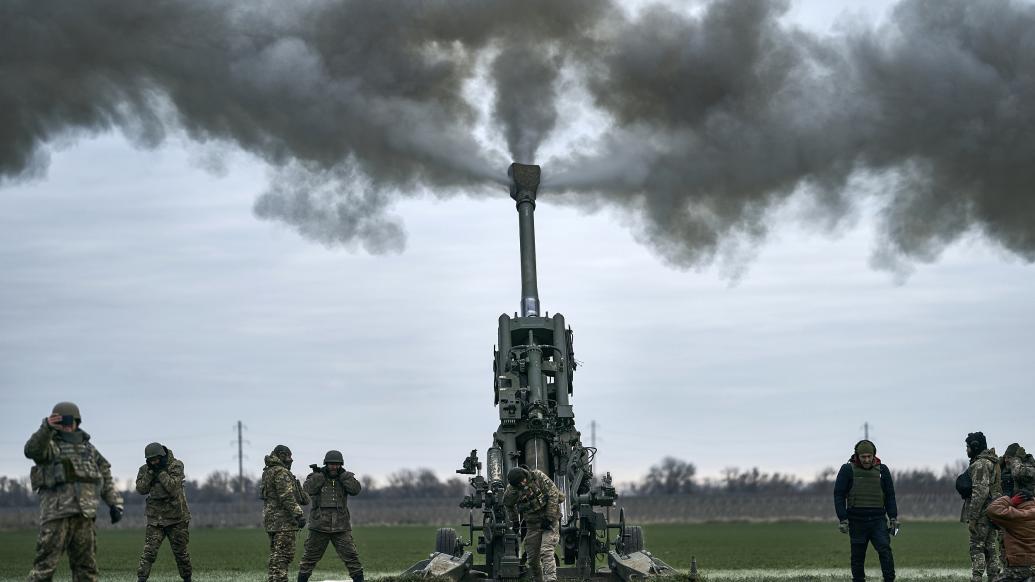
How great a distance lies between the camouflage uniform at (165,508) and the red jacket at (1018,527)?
12.0 metres

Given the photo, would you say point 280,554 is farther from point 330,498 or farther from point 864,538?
point 864,538

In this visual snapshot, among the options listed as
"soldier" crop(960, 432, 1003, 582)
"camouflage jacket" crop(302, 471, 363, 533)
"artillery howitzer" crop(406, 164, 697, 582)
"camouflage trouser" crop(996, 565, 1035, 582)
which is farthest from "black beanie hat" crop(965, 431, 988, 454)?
"camouflage jacket" crop(302, 471, 363, 533)

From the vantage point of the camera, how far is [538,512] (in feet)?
68.6

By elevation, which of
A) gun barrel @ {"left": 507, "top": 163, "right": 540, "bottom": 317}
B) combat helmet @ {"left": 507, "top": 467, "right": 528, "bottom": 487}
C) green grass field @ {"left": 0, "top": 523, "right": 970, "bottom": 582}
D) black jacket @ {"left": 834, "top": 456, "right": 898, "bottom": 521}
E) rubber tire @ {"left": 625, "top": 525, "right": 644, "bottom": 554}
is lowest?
green grass field @ {"left": 0, "top": 523, "right": 970, "bottom": 582}

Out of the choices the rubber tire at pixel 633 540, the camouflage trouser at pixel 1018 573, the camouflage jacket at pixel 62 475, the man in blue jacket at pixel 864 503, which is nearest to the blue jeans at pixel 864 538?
the man in blue jacket at pixel 864 503

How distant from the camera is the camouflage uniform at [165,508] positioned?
22.6m

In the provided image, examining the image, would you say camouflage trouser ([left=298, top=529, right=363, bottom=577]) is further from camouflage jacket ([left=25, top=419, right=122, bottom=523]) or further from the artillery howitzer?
camouflage jacket ([left=25, top=419, right=122, bottom=523])

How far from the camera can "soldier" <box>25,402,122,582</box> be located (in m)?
16.3

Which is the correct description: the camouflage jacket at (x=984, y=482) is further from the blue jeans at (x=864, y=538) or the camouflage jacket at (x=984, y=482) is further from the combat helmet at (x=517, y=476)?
the combat helmet at (x=517, y=476)

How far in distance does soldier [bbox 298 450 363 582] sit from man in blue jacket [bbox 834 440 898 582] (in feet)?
24.4

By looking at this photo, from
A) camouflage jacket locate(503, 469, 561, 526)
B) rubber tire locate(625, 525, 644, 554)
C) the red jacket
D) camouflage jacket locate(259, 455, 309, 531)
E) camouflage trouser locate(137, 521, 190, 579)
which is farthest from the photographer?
rubber tire locate(625, 525, 644, 554)

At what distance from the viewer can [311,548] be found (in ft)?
74.7

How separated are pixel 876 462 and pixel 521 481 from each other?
5.03 metres

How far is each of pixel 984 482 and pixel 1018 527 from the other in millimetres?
3655
